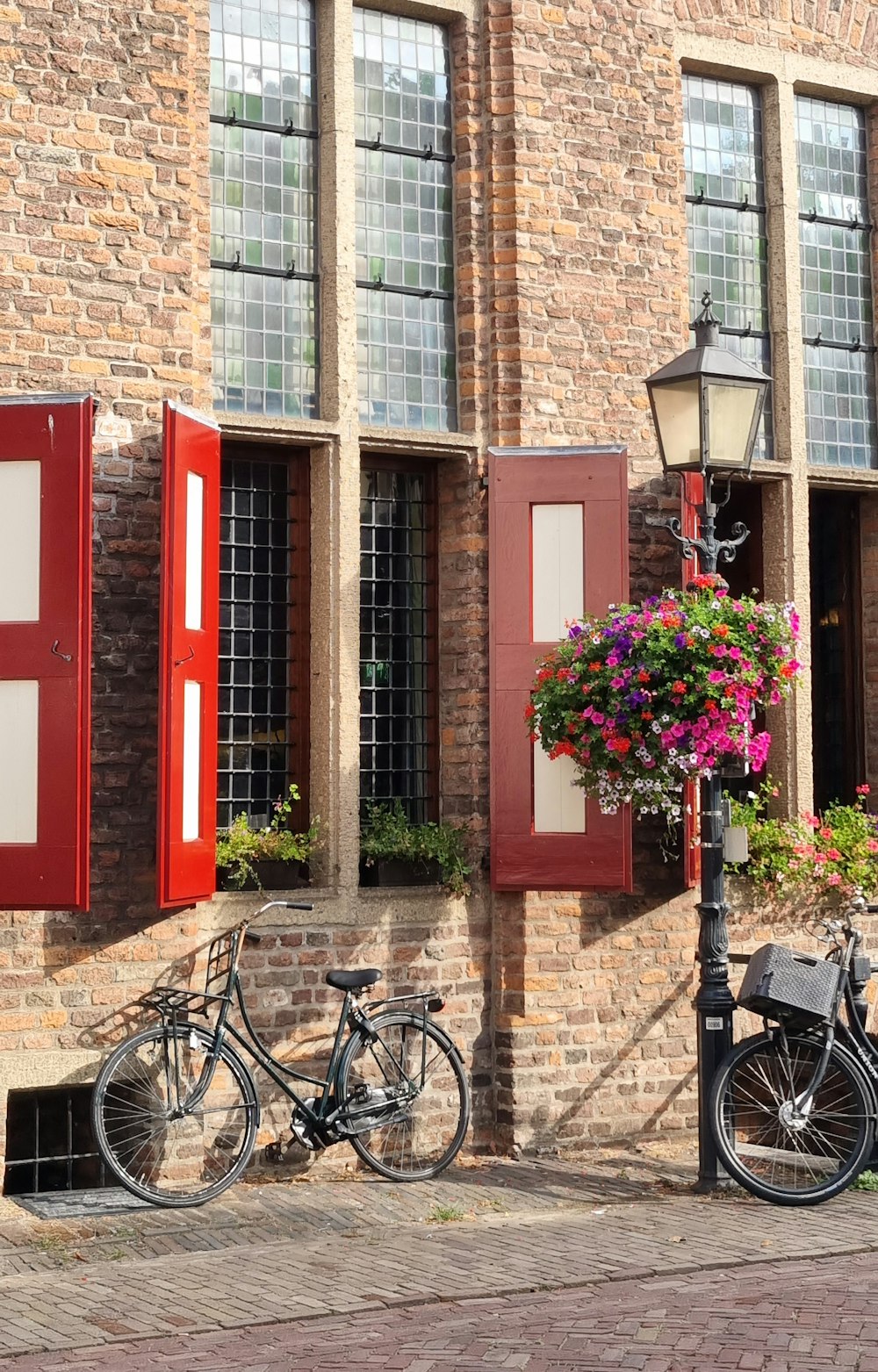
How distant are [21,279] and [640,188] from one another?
343 centimetres

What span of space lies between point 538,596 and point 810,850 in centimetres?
207

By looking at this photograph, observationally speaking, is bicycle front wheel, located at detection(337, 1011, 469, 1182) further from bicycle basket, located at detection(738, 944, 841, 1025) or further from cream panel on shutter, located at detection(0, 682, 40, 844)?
cream panel on shutter, located at detection(0, 682, 40, 844)

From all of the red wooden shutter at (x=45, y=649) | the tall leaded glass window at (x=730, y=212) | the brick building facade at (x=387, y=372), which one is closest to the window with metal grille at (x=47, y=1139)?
the brick building facade at (x=387, y=372)

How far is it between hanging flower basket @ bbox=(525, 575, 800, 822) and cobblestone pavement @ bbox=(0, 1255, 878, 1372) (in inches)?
89.4

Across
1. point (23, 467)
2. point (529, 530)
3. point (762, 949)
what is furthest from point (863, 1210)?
point (23, 467)

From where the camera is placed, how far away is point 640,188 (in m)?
9.29

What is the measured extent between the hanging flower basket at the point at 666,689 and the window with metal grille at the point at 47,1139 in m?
2.57

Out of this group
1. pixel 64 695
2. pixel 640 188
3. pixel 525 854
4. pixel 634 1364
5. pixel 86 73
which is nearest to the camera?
pixel 634 1364

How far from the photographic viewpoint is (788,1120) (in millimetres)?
7508

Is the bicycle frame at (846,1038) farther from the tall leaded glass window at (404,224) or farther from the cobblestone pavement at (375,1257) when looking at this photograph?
the tall leaded glass window at (404,224)

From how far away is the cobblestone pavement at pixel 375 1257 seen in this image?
5.52 m

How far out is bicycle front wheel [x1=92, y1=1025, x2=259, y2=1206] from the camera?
720 centimetres

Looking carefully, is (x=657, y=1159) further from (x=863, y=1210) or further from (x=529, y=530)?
(x=529, y=530)

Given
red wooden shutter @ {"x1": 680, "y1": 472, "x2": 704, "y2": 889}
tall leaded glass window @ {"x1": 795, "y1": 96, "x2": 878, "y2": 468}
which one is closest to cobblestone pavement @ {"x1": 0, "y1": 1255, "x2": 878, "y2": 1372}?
red wooden shutter @ {"x1": 680, "y1": 472, "x2": 704, "y2": 889}
